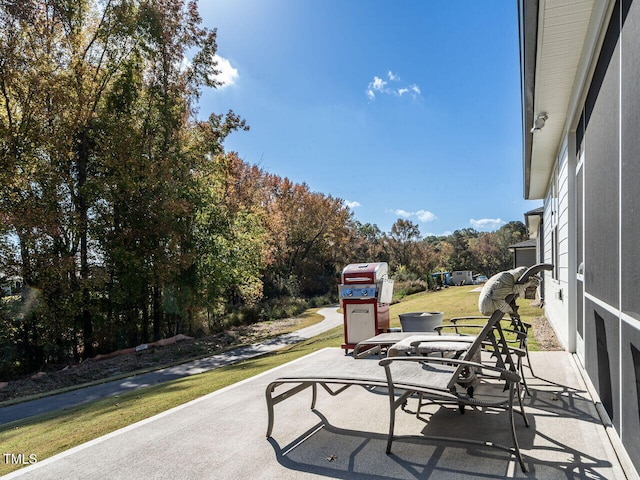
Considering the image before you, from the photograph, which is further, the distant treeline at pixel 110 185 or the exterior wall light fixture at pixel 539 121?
the distant treeline at pixel 110 185

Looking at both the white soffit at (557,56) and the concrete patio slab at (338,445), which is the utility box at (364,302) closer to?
the concrete patio slab at (338,445)

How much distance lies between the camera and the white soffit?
136 inches

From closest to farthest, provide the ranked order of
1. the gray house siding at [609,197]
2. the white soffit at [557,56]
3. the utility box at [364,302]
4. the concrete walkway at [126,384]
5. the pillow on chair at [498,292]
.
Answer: the gray house siding at [609,197], the pillow on chair at [498,292], the white soffit at [557,56], the utility box at [364,302], the concrete walkway at [126,384]

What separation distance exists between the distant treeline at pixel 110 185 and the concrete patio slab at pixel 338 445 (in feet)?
31.6

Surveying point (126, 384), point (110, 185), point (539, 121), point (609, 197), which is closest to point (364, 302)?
point (539, 121)

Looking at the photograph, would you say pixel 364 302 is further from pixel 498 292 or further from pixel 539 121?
pixel 539 121

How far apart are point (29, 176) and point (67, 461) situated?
35.1 ft

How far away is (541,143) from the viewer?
24.0ft

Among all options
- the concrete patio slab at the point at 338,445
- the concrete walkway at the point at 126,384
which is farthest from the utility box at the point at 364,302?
the concrete walkway at the point at 126,384

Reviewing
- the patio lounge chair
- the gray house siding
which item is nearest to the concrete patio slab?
the patio lounge chair

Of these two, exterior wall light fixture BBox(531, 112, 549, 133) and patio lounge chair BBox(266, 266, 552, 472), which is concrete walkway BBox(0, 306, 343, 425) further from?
exterior wall light fixture BBox(531, 112, 549, 133)

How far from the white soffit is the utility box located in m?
3.32

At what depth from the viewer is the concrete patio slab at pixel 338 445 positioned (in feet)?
8.52

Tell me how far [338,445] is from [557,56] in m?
4.32
